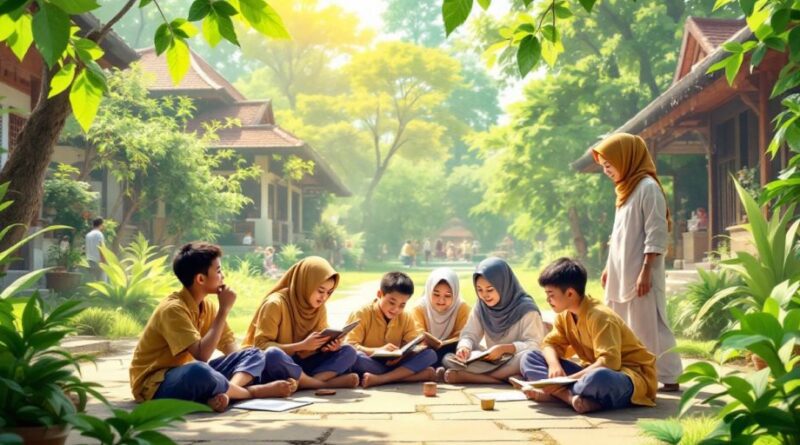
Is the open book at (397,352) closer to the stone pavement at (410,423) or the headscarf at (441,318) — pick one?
the stone pavement at (410,423)

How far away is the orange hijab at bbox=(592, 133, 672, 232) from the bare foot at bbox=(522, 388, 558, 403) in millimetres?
1491

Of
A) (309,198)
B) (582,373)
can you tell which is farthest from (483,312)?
(309,198)

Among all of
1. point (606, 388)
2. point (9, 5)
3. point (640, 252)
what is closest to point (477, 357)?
point (606, 388)

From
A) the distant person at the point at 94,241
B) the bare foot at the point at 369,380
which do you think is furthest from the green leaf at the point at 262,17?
the distant person at the point at 94,241

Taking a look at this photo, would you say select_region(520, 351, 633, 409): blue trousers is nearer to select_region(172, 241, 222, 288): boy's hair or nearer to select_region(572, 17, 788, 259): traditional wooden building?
select_region(172, 241, 222, 288): boy's hair

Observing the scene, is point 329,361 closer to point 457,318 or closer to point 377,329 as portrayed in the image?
point 377,329

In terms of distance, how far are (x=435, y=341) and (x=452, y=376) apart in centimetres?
30

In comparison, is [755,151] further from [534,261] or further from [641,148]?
[534,261]

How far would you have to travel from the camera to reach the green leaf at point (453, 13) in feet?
6.89

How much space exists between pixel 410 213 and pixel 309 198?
61.3ft

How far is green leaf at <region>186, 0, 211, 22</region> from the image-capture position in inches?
96.1

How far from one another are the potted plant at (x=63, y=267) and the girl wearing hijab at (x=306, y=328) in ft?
25.0

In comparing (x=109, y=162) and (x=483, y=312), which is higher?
(x=109, y=162)

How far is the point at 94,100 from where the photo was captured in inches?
110
